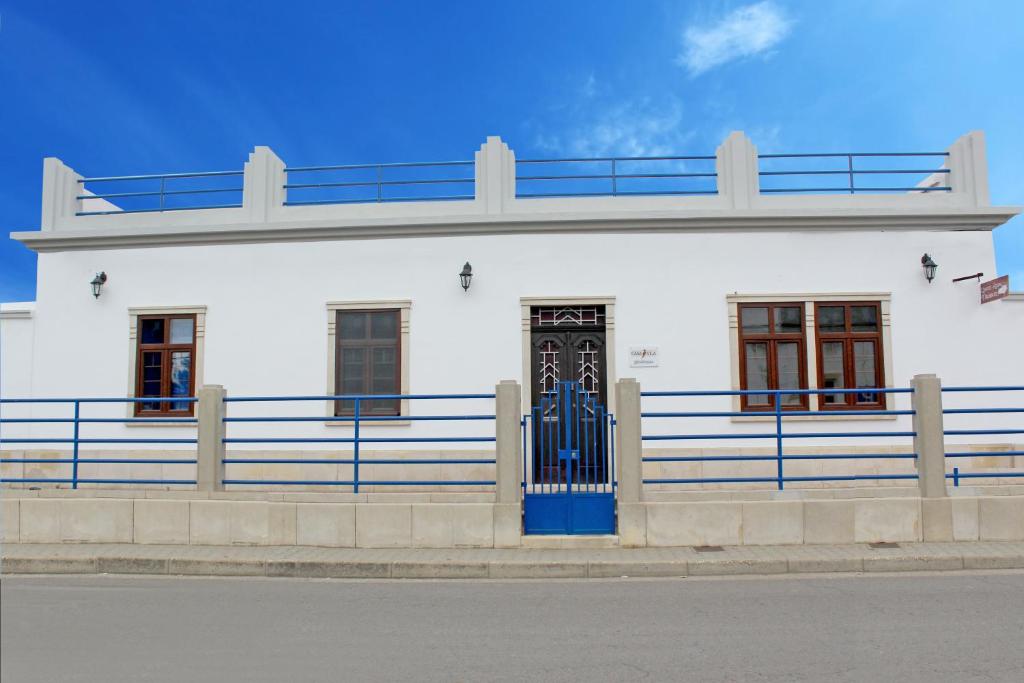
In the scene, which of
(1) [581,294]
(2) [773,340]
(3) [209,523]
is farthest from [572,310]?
(3) [209,523]

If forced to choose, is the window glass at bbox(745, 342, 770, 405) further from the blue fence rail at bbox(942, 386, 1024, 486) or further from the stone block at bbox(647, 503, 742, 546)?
the stone block at bbox(647, 503, 742, 546)

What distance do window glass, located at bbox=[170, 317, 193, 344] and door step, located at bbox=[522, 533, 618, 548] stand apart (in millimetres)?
8237

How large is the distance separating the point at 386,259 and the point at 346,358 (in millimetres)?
1921

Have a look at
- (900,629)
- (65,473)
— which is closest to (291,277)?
(65,473)

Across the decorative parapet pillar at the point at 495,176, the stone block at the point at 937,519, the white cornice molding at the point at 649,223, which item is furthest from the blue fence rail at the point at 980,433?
the decorative parapet pillar at the point at 495,176

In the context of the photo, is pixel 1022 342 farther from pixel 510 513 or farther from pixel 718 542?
pixel 510 513

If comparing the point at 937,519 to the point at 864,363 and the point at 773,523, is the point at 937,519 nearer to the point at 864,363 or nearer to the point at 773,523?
the point at 773,523

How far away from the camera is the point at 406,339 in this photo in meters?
12.9

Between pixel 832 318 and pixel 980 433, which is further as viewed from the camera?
pixel 832 318

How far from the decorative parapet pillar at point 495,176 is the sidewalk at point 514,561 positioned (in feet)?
21.9

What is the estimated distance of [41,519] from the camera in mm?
9133

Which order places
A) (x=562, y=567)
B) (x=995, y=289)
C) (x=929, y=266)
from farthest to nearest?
1. (x=929, y=266)
2. (x=995, y=289)
3. (x=562, y=567)

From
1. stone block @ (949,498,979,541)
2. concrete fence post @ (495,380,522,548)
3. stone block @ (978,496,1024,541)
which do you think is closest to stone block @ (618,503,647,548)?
concrete fence post @ (495,380,522,548)

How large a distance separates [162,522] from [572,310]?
7.22 meters
